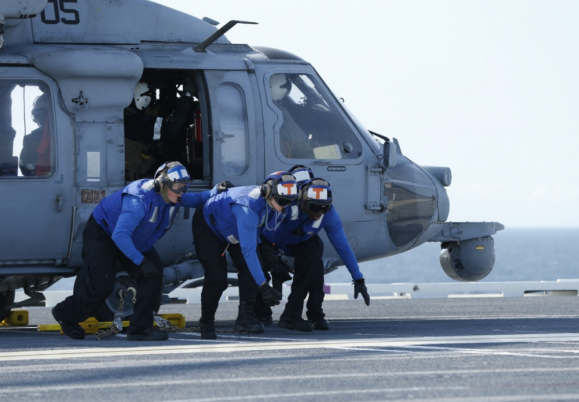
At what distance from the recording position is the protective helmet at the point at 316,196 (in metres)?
9.98

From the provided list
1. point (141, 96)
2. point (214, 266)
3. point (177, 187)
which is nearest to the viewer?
point (177, 187)

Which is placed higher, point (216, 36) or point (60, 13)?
point (60, 13)

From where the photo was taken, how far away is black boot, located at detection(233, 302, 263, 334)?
1002cm

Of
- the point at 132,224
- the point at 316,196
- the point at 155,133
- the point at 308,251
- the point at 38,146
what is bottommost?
the point at 308,251

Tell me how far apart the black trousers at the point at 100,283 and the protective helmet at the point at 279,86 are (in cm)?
254

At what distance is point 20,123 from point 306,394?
5411mm

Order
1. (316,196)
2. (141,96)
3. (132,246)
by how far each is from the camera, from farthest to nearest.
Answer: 1. (141,96)
2. (316,196)
3. (132,246)

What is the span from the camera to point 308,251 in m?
10.5

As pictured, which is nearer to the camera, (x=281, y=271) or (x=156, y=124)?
(x=281, y=271)

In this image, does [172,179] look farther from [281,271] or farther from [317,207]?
[281,271]

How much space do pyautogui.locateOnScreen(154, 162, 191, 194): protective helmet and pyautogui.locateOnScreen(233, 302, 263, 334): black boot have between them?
1.39m

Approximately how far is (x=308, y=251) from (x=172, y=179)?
71.1 inches

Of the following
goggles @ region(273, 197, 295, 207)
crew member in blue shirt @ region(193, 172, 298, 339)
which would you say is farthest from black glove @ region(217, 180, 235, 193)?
goggles @ region(273, 197, 295, 207)

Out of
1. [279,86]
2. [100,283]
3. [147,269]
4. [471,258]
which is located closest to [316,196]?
[147,269]
